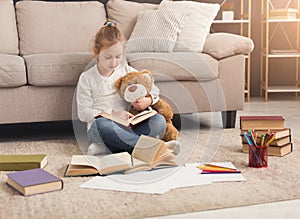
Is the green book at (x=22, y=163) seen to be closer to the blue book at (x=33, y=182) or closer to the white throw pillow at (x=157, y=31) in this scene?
the blue book at (x=33, y=182)

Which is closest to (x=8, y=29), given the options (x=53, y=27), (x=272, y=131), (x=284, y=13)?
(x=53, y=27)

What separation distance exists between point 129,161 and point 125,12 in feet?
5.63

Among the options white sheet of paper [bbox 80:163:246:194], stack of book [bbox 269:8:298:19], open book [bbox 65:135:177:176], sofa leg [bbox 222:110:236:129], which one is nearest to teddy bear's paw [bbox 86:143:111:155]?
open book [bbox 65:135:177:176]

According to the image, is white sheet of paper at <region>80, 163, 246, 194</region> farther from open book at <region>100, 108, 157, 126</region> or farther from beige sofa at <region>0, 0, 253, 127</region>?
beige sofa at <region>0, 0, 253, 127</region>

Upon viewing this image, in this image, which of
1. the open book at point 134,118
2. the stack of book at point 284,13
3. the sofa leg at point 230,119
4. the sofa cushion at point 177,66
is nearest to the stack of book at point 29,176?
the open book at point 134,118

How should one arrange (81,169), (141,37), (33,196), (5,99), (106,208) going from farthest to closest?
1. (141,37)
2. (5,99)
3. (81,169)
4. (33,196)
5. (106,208)

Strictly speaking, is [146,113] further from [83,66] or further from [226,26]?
[226,26]

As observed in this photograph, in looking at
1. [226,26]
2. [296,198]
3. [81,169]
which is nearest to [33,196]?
[81,169]

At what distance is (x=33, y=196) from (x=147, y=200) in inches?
15.5

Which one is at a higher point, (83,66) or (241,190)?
(83,66)

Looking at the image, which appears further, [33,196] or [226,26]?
[226,26]

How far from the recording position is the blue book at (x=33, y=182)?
1.89m

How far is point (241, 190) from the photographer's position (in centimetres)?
193

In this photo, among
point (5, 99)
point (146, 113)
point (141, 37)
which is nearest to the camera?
point (146, 113)
